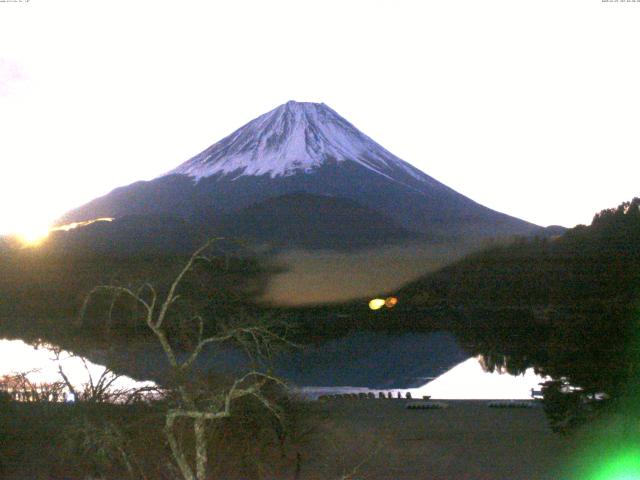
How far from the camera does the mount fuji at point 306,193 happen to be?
6125cm

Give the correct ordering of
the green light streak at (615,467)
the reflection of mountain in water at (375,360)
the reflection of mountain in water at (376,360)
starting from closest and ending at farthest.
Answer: the green light streak at (615,467)
the reflection of mountain in water at (375,360)
the reflection of mountain in water at (376,360)

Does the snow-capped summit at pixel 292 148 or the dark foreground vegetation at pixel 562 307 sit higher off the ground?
the snow-capped summit at pixel 292 148

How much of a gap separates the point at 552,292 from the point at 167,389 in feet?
65.1

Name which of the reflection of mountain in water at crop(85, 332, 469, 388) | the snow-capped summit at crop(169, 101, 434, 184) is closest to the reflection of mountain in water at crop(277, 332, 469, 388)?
the reflection of mountain in water at crop(85, 332, 469, 388)

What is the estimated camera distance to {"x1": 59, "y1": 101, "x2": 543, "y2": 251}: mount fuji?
2411 inches

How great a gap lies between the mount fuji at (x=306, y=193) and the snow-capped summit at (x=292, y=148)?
0.33ft

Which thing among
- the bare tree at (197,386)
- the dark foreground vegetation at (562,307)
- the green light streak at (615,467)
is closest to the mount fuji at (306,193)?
the dark foreground vegetation at (562,307)

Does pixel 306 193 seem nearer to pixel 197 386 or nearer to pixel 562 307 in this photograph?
pixel 562 307

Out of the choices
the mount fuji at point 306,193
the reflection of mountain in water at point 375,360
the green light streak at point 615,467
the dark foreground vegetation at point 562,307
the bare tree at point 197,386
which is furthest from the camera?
the mount fuji at point 306,193

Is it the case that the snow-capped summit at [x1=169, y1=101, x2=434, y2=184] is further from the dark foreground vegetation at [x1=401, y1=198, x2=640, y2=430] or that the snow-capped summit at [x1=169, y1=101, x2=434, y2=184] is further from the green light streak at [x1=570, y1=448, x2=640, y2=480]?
the green light streak at [x1=570, y1=448, x2=640, y2=480]

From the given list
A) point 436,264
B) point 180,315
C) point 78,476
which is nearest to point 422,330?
point 436,264

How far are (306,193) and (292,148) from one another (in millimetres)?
9382

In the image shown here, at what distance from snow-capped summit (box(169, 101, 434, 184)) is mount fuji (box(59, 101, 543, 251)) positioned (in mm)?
100

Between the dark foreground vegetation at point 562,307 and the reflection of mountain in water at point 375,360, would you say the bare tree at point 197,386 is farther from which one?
the reflection of mountain in water at point 375,360
